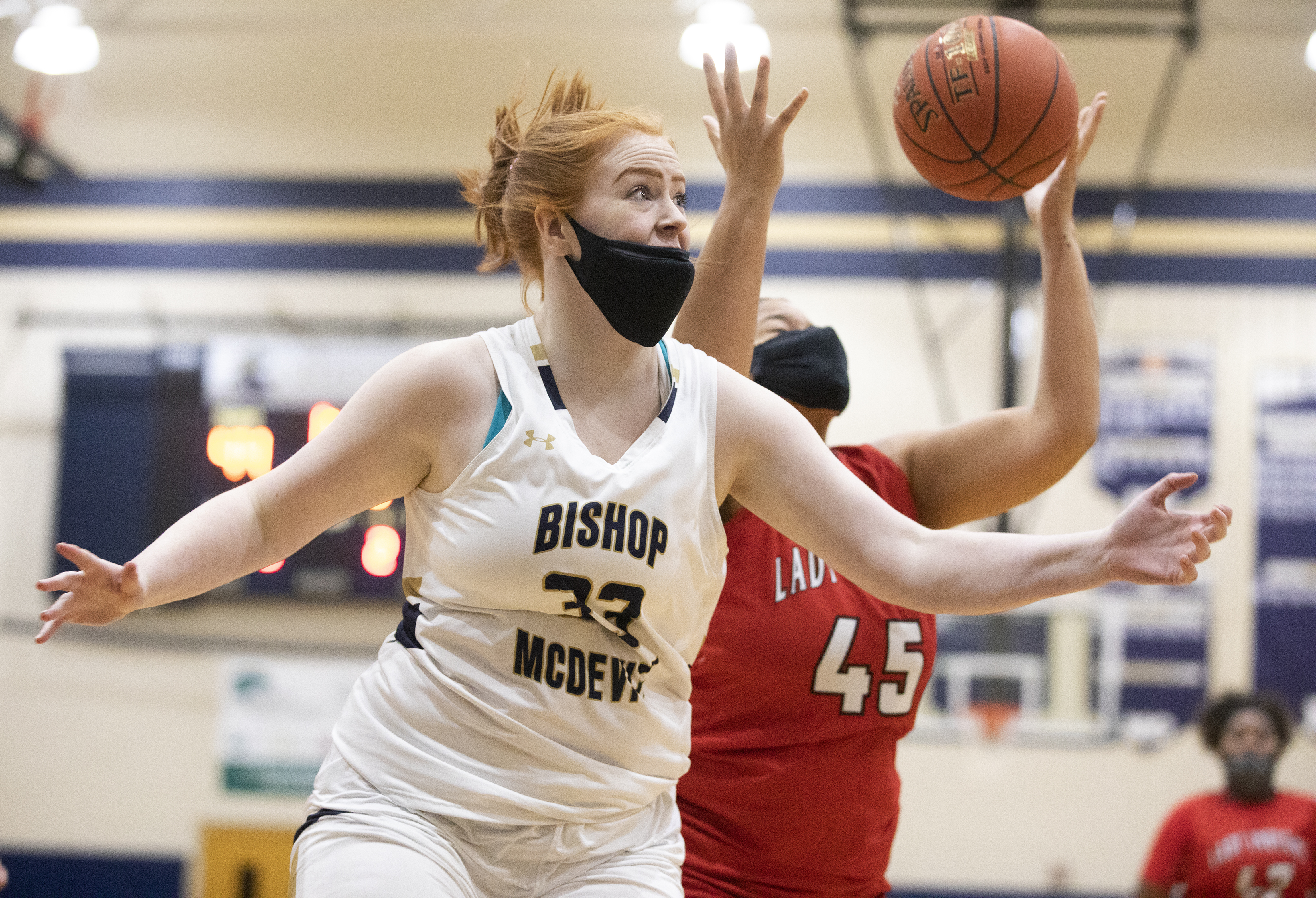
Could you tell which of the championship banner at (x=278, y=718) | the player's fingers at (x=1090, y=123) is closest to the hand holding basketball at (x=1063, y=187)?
the player's fingers at (x=1090, y=123)

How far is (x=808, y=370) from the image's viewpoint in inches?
105

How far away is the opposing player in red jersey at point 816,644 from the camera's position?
238cm

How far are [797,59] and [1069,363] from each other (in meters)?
5.74

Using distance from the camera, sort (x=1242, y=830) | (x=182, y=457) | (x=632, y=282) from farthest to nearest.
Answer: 1. (x=182, y=457)
2. (x=1242, y=830)
3. (x=632, y=282)

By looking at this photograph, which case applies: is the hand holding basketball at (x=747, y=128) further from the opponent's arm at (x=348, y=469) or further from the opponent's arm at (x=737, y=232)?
the opponent's arm at (x=348, y=469)

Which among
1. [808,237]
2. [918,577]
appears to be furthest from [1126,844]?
[918,577]

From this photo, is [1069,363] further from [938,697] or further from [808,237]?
[808,237]

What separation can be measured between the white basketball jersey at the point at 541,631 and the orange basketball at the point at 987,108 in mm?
1300

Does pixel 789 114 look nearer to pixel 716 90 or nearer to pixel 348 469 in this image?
pixel 716 90

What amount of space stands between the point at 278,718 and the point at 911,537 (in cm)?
658

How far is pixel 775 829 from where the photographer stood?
238cm

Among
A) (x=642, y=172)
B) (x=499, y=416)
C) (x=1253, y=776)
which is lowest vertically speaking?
(x=1253, y=776)

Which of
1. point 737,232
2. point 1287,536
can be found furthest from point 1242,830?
point 737,232

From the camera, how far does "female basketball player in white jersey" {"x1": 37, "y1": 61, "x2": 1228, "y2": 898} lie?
172 cm
